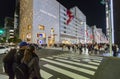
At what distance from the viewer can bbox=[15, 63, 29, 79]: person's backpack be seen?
5.34 metres

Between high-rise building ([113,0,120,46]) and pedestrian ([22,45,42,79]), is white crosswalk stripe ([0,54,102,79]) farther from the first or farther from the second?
high-rise building ([113,0,120,46])

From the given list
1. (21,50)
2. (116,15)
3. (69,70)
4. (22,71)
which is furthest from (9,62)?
(116,15)

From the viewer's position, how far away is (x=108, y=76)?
5117mm

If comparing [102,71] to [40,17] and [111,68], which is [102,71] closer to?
[111,68]

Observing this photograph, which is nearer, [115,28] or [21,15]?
[115,28]

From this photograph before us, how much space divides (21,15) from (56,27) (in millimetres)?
20178

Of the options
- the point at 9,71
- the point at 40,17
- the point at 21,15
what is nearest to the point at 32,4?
the point at 40,17

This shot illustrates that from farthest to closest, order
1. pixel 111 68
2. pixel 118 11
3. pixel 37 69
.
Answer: pixel 118 11
pixel 37 69
pixel 111 68

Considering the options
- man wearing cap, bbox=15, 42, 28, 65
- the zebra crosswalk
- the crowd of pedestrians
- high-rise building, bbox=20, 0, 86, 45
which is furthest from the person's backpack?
high-rise building, bbox=20, 0, 86, 45

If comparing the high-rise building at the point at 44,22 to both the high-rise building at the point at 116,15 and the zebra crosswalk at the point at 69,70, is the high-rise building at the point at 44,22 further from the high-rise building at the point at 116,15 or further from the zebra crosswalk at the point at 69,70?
the zebra crosswalk at the point at 69,70

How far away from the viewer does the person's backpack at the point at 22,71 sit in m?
5.34

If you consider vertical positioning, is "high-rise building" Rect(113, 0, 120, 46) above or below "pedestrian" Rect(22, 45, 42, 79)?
above

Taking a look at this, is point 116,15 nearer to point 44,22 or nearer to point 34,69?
point 34,69

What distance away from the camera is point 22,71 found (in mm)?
5363
